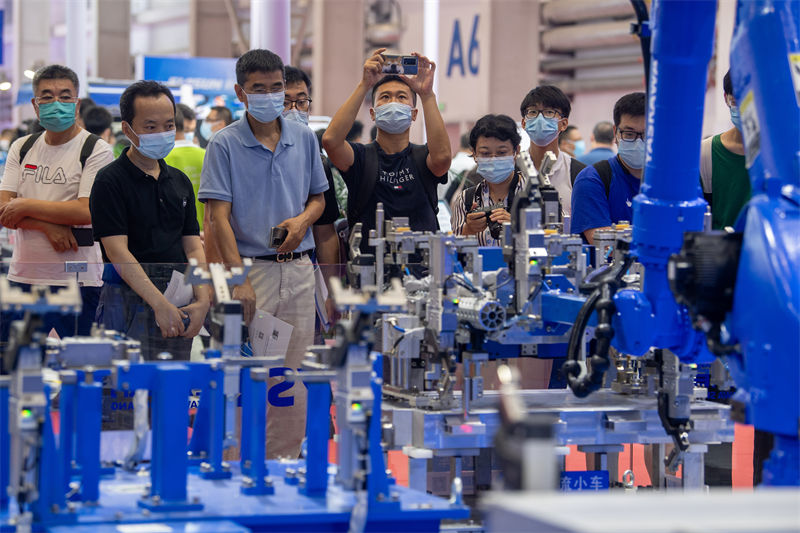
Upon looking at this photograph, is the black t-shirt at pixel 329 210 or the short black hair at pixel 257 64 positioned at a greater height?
the short black hair at pixel 257 64

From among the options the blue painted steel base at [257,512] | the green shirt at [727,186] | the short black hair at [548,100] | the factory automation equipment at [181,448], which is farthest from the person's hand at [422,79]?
the blue painted steel base at [257,512]

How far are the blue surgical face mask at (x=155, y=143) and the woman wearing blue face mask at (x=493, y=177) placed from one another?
1.31m

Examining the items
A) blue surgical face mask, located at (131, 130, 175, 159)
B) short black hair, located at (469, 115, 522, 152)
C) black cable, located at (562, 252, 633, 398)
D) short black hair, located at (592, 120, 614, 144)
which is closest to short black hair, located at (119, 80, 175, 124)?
blue surgical face mask, located at (131, 130, 175, 159)

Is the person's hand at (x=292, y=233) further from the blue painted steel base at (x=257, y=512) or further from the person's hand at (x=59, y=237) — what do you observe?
the blue painted steel base at (x=257, y=512)

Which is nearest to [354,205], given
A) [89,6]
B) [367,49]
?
[367,49]

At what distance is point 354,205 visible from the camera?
5113 mm

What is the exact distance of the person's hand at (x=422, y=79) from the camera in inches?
203

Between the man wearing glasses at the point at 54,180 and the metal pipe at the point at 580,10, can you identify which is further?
the metal pipe at the point at 580,10

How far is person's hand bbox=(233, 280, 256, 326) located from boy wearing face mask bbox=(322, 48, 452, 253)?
32.3 inches

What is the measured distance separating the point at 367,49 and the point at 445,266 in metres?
16.7

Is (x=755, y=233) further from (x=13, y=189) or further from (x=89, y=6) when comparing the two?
(x=89, y=6)

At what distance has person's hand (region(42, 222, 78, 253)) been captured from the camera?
5246 millimetres

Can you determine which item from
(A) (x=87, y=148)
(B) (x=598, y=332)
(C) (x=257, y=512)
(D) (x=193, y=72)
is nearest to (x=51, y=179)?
(A) (x=87, y=148)

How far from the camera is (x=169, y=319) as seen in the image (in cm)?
425
